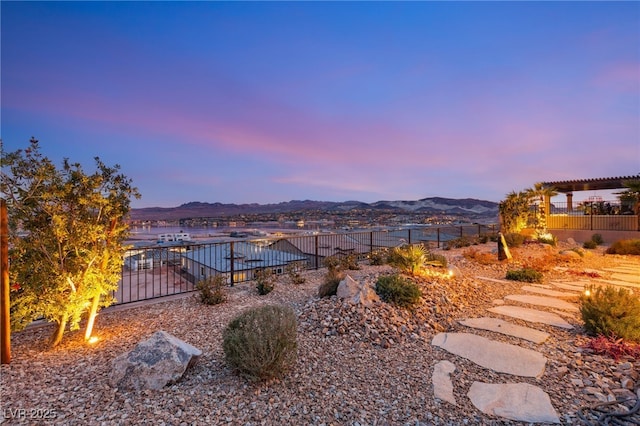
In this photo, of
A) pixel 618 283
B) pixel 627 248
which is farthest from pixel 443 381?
pixel 627 248

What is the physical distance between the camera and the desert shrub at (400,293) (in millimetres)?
4465

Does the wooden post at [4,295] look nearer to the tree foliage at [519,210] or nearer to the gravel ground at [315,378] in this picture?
the gravel ground at [315,378]

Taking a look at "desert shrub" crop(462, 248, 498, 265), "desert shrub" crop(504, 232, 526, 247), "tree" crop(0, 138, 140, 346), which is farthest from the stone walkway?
"desert shrub" crop(504, 232, 526, 247)

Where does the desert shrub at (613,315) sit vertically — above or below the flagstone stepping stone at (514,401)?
above

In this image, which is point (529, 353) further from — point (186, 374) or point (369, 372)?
point (186, 374)

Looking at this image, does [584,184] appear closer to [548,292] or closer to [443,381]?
[548,292]

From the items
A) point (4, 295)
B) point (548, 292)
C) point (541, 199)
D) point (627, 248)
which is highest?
point (541, 199)

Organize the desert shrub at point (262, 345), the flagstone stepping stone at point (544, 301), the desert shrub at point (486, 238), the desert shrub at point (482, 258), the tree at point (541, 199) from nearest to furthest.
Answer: the desert shrub at point (262, 345) → the flagstone stepping stone at point (544, 301) → the desert shrub at point (482, 258) → the desert shrub at point (486, 238) → the tree at point (541, 199)

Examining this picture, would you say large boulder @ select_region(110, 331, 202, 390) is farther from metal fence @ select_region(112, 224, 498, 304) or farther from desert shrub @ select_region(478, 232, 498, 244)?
desert shrub @ select_region(478, 232, 498, 244)

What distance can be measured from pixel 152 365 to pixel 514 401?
10.4 ft

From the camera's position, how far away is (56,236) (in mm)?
3367

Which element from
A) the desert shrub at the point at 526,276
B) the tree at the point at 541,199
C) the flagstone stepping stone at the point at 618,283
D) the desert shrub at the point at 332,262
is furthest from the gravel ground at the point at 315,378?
the tree at the point at 541,199

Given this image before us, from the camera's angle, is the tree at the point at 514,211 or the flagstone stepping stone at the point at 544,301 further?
the tree at the point at 514,211

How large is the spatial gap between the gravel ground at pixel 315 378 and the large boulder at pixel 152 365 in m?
0.09
